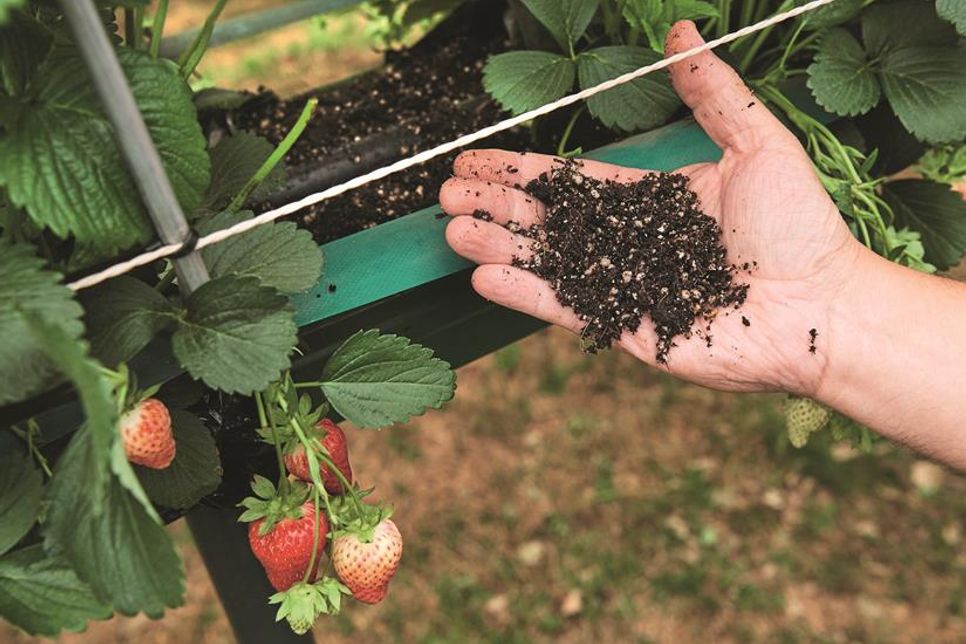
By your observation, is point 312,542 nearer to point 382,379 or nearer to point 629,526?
point 382,379

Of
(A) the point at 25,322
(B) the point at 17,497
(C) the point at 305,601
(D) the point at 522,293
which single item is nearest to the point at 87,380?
(A) the point at 25,322

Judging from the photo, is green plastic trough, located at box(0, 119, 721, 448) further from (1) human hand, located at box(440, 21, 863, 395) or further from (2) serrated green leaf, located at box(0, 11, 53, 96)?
(2) serrated green leaf, located at box(0, 11, 53, 96)

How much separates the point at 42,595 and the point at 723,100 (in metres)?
0.70

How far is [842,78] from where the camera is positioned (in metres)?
0.91

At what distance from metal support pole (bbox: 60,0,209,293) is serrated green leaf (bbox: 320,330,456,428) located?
0.15 m

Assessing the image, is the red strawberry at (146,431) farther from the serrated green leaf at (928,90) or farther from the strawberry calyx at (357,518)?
the serrated green leaf at (928,90)

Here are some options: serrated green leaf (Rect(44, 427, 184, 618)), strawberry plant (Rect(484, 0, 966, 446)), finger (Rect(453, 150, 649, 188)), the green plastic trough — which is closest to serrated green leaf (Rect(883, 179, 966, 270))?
strawberry plant (Rect(484, 0, 966, 446))

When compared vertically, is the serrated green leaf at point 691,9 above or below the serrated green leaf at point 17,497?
above

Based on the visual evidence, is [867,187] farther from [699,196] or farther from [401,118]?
[401,118]

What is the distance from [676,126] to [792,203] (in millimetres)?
150

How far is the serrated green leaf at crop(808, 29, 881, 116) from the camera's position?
90 cm

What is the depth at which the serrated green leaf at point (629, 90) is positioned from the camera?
2.98ft

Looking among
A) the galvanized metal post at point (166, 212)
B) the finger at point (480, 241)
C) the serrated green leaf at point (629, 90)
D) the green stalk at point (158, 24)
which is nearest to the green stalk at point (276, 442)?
the galvanized metal post at point (166, 212)

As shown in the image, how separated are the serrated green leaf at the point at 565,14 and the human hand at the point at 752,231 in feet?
0.31
